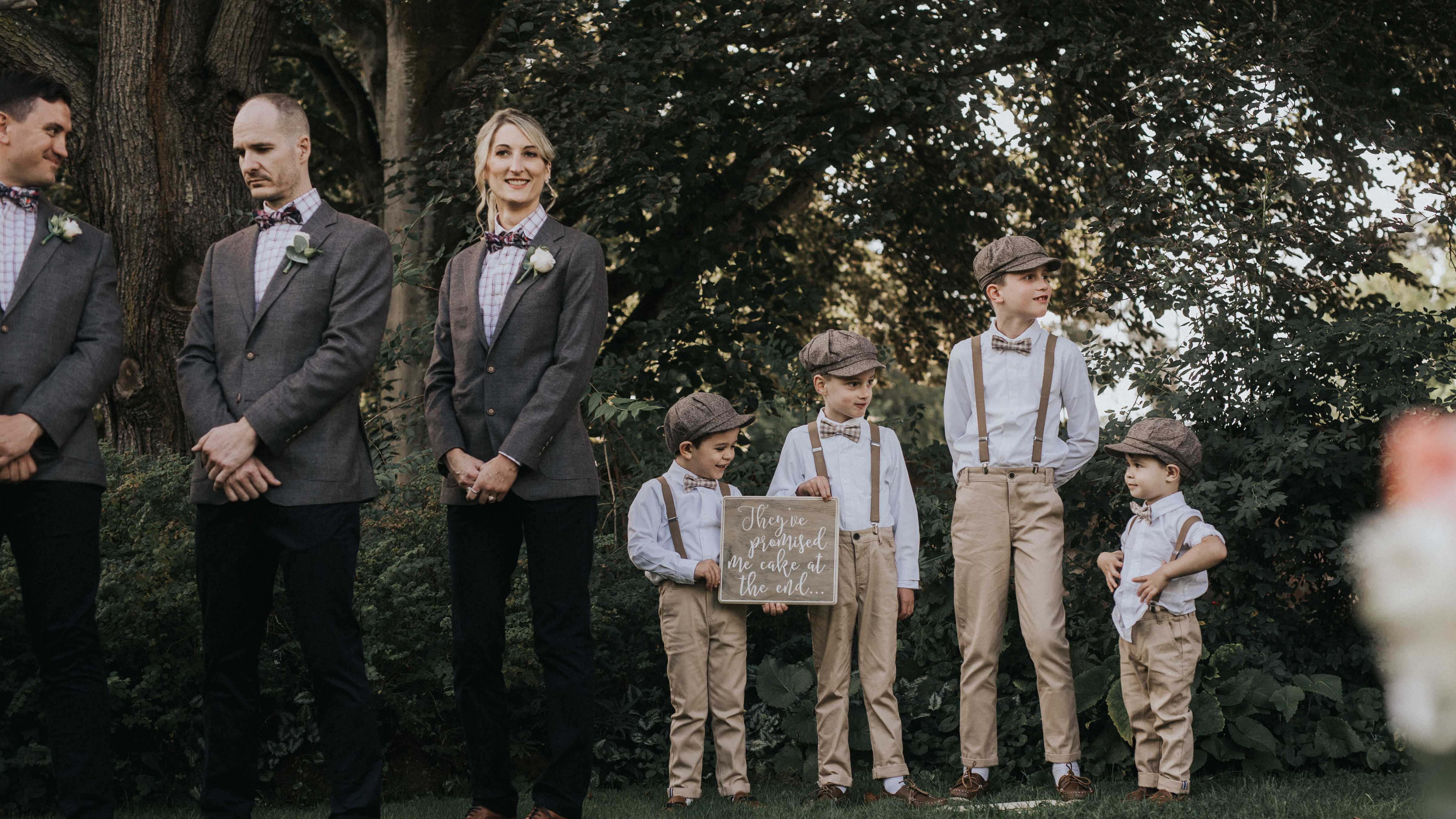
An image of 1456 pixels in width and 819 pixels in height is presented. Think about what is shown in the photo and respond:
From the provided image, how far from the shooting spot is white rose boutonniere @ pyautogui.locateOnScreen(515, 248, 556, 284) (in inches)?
163

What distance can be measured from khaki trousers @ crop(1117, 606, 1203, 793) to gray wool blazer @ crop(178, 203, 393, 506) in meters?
2.99

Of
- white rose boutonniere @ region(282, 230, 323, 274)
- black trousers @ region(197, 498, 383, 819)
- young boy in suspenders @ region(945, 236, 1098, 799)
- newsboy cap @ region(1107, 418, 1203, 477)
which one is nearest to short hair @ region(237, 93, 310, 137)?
white rose boutonniere @ region(282, 230, 323, 274)

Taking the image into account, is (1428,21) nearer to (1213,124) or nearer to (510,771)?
(1213,124)

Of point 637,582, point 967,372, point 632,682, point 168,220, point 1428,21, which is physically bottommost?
point 632,682

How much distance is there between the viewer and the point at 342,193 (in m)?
13.0

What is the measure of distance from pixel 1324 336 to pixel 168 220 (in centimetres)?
641

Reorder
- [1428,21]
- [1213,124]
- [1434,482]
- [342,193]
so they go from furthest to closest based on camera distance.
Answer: [342,193] → [1428,21] → [1213,124] → [1434,482]

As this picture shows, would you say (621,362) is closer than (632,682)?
No

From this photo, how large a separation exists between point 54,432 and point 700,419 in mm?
2425

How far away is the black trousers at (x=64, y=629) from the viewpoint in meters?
3.63

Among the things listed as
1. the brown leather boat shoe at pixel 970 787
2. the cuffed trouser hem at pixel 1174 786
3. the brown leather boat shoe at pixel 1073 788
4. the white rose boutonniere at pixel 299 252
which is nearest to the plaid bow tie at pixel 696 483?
the brown leather boat shoe at pixel 970 787

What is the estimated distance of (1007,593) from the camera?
5.07 meters

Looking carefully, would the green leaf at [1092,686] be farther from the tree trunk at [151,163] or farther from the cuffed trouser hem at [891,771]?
the tree trunk at [151,163]

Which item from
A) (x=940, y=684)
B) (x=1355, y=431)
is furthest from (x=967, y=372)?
(x=1355, y=431)
